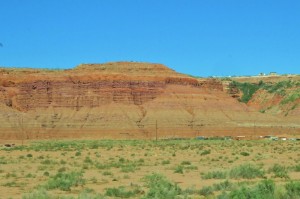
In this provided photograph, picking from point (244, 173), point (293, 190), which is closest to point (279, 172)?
point (244, 173)

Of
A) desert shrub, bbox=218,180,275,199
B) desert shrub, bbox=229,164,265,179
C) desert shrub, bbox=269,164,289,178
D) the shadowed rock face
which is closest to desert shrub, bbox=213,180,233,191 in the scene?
desert shrub, bbox=218,180,275,199

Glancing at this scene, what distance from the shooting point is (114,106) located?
99562 millimetres

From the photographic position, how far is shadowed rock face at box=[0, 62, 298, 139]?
302ft

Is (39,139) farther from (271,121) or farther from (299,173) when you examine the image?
(299,173)

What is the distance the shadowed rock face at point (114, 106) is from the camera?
92.1 m

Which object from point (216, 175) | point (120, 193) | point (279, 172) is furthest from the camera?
point (279, 172)

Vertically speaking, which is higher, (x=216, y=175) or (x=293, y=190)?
(x=293, y=190)

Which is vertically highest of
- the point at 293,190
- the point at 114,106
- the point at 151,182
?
the point at 114,106

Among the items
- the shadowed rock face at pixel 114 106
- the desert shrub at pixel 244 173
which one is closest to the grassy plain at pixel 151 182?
the desert shrub at pixel 244 173

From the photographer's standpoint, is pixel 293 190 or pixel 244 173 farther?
pixel 244 173

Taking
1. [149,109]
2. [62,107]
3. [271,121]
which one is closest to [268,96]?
[271,121]

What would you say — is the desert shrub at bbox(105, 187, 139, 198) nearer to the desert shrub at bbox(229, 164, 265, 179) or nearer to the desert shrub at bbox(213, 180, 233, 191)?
the desert shrub at bbox(213, 180, 233, 191)

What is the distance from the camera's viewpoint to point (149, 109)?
3922 inches

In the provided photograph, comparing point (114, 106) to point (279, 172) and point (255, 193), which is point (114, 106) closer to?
point (279, 172)
